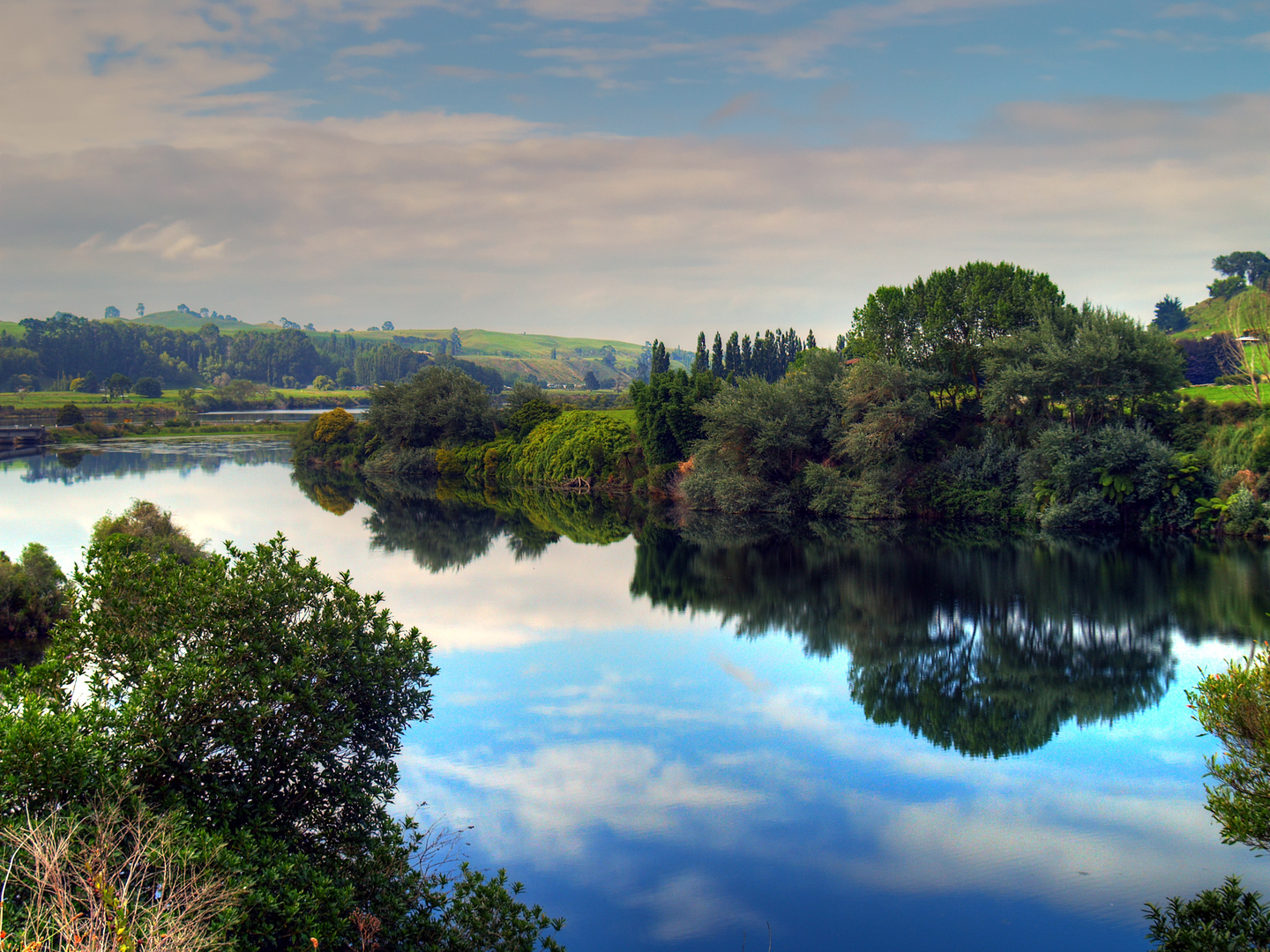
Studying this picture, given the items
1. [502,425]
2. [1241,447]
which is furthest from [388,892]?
[502,425]

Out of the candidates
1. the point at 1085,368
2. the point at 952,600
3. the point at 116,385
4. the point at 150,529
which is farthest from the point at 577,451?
the point at 116,385

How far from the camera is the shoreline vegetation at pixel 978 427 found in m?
34.0

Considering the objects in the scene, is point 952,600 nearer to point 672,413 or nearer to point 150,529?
point 150,529

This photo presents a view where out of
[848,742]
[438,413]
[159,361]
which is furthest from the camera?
[159,361]

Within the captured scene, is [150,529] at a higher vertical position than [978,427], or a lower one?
lower

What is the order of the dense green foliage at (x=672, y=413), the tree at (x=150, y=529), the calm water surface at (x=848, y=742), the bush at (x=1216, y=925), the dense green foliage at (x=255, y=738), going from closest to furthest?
the dense green foliage at (x=255, y=738), the bush at (x=1216, y=925), the calm water surface at (x=848, y=742), the tree at (x=150, y=529), the dense green foliage at (x=672, y=413)

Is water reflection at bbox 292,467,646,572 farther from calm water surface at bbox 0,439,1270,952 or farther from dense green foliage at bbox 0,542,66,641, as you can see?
dense green foliage at bbox 0,542,66,641

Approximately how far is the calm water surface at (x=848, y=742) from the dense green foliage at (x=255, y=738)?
7.48ft

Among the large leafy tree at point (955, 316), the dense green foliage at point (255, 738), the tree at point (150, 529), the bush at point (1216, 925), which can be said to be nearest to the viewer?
the dense green foliage at point (255, 738)

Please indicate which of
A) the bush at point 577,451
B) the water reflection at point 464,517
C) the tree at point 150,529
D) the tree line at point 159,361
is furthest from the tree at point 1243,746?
the tree line at point 159,361

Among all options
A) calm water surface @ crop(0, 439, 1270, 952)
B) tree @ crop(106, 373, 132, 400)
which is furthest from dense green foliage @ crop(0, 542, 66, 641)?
tree @ crop(106, 373, 132, 400)

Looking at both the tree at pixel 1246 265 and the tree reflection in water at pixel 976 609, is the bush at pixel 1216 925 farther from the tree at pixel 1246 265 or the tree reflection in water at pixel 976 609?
the tree at pixel 1246 265

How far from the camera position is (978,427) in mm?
40094

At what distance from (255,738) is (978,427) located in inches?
1434
